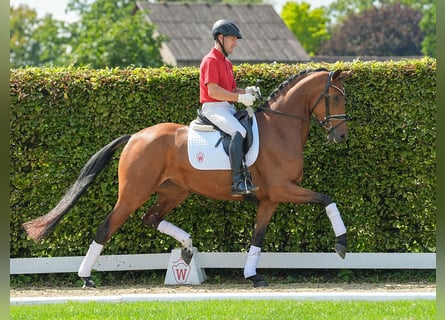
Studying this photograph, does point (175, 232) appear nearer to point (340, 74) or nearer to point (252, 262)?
point (252, 262)

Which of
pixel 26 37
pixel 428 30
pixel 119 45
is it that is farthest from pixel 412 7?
pixel 119 45

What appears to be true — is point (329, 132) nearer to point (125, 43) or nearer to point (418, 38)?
point (125, 43)

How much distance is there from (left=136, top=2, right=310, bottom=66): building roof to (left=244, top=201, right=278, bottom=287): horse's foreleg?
32.2m

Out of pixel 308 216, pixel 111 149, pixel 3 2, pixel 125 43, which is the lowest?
pixel 308 216

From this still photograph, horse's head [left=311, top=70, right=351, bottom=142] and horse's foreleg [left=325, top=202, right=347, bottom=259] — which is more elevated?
horse's head [left=311, top=70, right=351, bottom=142]

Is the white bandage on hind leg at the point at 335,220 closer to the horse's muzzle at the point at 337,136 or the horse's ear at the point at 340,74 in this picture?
the horse's muzzle at the point at 337,136

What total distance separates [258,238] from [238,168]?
950mm

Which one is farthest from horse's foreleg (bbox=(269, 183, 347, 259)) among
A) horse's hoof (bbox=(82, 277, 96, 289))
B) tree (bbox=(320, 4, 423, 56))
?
tree (bbox=(320, 4, 423, 56))

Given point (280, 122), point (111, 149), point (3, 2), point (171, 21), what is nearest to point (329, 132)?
point (280, 122)

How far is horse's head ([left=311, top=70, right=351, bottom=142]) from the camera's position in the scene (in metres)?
10.6

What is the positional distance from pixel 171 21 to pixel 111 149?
126 ft

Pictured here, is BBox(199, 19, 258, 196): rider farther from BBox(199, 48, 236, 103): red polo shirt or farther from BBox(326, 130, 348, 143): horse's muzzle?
BBox(326, 130, 348, 143): horse's muzzle

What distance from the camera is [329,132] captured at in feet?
34.9

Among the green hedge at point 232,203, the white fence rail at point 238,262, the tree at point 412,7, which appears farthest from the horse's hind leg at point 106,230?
the tree at point 412,7
